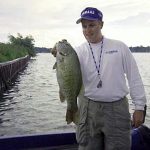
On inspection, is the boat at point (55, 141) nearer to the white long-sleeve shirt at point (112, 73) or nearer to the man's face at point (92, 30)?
the white long-sleeve shirt at point (112, 73)

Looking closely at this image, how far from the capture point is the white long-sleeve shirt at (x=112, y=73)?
4.46 m

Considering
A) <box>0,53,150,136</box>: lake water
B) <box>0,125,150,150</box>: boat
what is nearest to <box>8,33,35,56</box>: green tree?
<box>0,53,150,136</box>: lake water

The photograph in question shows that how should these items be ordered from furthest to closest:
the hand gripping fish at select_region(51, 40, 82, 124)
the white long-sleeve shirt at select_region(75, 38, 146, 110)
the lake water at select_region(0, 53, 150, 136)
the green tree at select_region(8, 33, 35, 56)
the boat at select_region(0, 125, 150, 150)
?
the green tree at select_region(8, 33, 35, 56), the lake water at select_region(0, 53, 150, 136), the boat at select_region(0, 125, 150, 150), the white long-sleeve shirt at select_region(75, 38, 146, 110), the hand gripping fish at select_region(51, 40, 82, 124)

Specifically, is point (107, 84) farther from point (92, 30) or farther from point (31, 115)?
point (31, 115)

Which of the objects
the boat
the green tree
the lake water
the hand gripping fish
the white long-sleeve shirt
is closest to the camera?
the hand gripping fish

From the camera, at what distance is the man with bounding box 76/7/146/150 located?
14.7 ft

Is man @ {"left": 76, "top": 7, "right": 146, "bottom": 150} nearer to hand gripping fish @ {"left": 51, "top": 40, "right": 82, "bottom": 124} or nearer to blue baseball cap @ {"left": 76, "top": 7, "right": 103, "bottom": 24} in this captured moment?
blue baseball cap @ {"left": 76, "top": 7, "right": 103, "bottom": 24}

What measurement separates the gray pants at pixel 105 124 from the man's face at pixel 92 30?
715 millimetres

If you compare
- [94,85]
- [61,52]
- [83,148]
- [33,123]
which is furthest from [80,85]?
[33,123]

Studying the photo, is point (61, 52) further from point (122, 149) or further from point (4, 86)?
point (4, 86)

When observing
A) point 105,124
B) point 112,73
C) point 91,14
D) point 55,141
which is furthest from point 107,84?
point 55,141

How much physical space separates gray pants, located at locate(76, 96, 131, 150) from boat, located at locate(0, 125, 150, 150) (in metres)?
1.67

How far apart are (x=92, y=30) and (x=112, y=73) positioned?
55cm

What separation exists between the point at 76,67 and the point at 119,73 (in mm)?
518
